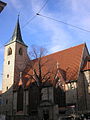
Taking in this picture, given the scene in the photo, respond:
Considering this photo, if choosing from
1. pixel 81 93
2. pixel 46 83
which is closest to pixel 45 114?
pixel 81 93

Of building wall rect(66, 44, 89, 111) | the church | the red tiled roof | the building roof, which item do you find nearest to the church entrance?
the church

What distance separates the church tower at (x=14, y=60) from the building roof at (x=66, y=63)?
1769mm

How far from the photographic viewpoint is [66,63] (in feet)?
99.4

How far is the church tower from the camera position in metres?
35.4

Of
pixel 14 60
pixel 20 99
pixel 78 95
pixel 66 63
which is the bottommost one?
pixel 20 99

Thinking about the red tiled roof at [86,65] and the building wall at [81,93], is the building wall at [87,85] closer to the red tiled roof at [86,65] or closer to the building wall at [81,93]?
the building wall at [81,93]

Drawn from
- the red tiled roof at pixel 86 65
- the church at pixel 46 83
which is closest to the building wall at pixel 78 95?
the church at pixel 46 83

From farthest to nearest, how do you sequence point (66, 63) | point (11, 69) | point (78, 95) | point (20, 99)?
point (11, 69)
point (20, 99)
point (66, 63)
point (78, 95)

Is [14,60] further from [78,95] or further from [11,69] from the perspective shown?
[78,95]

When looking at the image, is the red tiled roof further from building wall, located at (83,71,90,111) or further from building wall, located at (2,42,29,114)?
building wall, located at (2,42,29,114)

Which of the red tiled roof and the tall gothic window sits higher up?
the red tiled roof

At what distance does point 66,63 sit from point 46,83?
4636 millimetres

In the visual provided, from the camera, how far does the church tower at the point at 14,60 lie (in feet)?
116

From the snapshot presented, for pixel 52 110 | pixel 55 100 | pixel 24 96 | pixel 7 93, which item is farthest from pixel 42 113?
pixel 7 93
